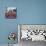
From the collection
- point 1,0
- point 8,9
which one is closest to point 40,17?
point 8,9

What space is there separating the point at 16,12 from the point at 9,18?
17 centimetres

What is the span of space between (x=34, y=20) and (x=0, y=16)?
0.62 meters

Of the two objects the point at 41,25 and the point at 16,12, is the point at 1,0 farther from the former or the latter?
the point at 41,25

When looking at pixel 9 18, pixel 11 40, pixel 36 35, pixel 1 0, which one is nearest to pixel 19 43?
pixel 11 40

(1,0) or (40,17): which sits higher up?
(1,0)

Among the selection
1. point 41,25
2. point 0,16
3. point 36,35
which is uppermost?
point 0,16

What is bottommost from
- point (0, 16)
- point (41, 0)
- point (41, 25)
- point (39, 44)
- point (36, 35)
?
point (39, 44)

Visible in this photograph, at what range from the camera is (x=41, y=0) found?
7.87 feet

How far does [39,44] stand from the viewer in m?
2.29

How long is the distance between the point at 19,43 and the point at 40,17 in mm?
595

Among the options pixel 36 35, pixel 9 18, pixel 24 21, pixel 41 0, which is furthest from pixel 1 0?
pixel 36 35

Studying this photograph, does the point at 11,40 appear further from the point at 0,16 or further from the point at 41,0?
the point at 41,0

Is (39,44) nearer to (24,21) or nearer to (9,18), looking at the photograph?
(24,21)

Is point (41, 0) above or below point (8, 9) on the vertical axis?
above
